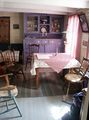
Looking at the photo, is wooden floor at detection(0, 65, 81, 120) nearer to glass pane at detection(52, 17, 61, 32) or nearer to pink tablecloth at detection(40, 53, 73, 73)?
pink tablecloth at detection(40, 53, 73, 73)

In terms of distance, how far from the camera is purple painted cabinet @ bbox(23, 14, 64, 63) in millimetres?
6066

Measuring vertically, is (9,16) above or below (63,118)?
above

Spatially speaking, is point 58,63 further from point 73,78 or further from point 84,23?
point 84,23

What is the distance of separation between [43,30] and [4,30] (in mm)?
1752

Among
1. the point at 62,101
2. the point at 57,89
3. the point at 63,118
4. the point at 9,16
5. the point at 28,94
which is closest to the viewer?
the point at 63,118

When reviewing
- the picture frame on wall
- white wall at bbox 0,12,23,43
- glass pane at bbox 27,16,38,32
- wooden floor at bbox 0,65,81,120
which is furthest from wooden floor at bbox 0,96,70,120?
white wall at bbox 0,12,23,43

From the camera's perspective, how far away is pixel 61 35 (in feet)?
21.8

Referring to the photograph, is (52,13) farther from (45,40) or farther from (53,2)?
(53,2)

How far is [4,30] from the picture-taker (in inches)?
258

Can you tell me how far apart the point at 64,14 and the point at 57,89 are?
3334 mm

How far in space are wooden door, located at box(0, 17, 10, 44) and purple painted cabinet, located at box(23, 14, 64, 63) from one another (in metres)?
0.91

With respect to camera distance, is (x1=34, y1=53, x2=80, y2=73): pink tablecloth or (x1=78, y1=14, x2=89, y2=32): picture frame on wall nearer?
(x1=34, y1=53, x2=80, y2=73): pink tablecloth

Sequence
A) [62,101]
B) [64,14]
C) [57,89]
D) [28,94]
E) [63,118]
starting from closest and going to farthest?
1. [63,118]
2. [62,101]
3. [28,94]
4. [57,89]
5. [64,14]

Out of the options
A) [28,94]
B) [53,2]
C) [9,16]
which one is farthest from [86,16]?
[9,16]
